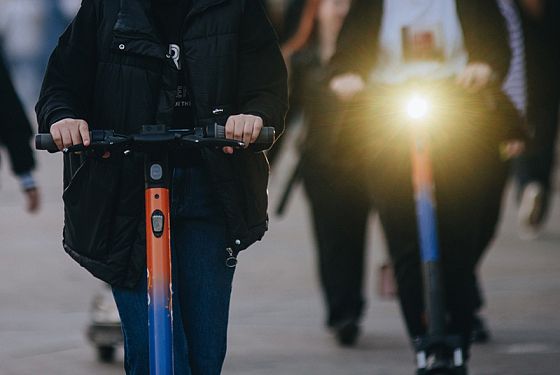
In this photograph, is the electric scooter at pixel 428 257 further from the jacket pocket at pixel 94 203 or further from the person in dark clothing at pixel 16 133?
the jacket pocket at pixel 94 203

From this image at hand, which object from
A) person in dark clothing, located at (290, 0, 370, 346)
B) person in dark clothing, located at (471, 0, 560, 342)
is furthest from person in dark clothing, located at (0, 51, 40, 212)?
person in dark clothing, located at (471, 0, 560, 342)

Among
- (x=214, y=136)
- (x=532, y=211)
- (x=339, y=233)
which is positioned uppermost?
(x=214, y=136)

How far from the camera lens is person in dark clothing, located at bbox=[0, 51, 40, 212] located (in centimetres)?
617

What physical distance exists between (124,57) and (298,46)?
3576mm

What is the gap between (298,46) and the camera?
25.2 ft

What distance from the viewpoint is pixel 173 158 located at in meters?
4.23

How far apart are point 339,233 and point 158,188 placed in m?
3.72

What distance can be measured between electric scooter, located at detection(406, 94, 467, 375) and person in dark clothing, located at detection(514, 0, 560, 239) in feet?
Answer: 5.58

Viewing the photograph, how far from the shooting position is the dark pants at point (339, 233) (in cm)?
754

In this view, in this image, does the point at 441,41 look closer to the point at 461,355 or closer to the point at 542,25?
the point at 461,355

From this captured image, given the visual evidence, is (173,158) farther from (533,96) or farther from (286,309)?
(533,96)

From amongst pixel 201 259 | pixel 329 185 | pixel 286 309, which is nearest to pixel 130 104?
pixel 201 259

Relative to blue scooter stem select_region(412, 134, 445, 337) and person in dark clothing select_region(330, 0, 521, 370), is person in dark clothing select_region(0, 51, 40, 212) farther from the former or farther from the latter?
blue scooter stem select_region(412, 134, 445, 337)

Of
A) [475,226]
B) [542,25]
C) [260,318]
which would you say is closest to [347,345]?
[260,318]
